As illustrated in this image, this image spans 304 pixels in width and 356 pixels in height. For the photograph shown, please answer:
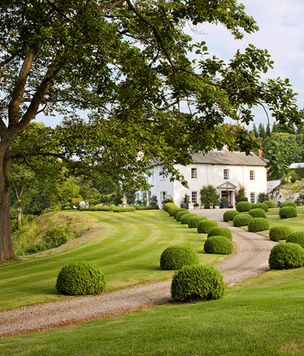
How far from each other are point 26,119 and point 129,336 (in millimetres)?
13628

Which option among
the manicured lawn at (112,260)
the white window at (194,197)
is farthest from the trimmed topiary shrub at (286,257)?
the white window at (194,197)

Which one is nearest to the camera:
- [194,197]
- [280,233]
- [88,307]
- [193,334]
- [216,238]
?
[193,334]

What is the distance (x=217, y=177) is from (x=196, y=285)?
40.8 metres

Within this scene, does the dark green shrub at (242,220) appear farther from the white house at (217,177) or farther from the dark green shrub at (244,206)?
the white house at (217,177)

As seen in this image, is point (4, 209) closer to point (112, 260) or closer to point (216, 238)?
point (112, 260)

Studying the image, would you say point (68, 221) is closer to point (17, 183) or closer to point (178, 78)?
point (17, 183)

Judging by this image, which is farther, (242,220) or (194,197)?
(194,197)

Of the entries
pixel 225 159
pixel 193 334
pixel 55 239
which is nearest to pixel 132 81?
pixel 193 334

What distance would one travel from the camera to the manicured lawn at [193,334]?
462 cm

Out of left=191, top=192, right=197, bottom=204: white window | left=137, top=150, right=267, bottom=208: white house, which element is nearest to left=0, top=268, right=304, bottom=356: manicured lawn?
left=137, top=150, right=267, bottom=208: white house

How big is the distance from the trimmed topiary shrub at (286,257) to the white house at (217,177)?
3205 cm

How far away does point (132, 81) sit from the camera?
37.1 feet

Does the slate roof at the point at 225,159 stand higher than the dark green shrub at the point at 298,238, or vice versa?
the slate roof at the point at 225,159

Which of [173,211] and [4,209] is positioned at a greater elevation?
[4,209]
